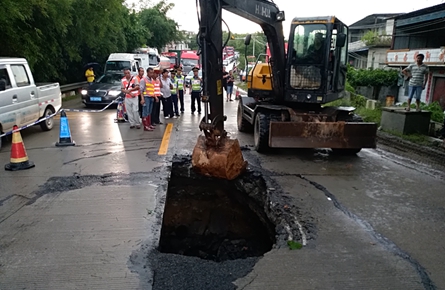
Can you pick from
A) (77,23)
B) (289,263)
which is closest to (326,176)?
(289,263)

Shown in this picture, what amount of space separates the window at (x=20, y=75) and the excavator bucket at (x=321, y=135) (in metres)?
6.25

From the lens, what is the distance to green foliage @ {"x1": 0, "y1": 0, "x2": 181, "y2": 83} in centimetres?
1191

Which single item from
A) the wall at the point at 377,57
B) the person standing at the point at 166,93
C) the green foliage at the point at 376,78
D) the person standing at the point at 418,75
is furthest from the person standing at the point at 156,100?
the wall at the point at 377,57

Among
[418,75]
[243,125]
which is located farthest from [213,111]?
[418,75]

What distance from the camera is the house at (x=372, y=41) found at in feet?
100

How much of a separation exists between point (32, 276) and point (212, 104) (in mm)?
3807

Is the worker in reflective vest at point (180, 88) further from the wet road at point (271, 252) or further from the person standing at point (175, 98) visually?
the wet road at point (271, 252)

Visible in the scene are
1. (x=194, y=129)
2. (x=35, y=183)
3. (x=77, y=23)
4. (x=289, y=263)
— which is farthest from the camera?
(x=77, y=23)

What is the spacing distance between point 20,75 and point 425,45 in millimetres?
23943

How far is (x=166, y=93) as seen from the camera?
1263 centimetres

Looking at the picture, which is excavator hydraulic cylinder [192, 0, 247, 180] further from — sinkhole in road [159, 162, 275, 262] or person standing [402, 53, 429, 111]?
person standing [402, 53, 429, 111]

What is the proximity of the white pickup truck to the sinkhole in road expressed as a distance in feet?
14.2

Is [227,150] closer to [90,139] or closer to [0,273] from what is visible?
[0,273]

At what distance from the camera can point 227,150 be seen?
20.5ft
